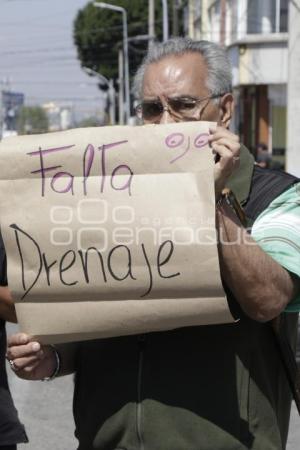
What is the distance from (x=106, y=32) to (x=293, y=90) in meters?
55.7

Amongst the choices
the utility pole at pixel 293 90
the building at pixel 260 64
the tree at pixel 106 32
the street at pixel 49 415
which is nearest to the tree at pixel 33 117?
the tree at pixel 106 32

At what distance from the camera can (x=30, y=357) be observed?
2049mm

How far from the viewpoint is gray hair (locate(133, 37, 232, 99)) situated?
2143 mm

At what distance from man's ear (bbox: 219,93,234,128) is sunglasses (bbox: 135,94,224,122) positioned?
3 centimetres

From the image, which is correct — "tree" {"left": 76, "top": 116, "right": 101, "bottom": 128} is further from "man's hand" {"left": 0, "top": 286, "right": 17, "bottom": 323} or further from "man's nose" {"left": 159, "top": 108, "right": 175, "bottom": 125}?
"man's hand" {"left": 0, "top": 286, "right": 17, "bottom": 323}

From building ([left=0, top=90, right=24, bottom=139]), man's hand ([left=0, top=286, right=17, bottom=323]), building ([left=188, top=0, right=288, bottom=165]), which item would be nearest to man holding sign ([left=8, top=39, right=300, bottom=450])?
man's hand ([left=0, top=286, right=17, bottom=323])

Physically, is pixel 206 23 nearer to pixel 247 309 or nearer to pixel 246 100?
pixel 246 100

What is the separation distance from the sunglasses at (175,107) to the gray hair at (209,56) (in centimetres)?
3

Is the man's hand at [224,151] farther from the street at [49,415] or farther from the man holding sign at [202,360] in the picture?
the street at [49,415]

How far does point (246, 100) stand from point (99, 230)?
29853 mm

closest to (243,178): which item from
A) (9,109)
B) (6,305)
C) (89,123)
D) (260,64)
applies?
(6,305)

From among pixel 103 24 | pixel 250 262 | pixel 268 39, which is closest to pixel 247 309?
pixel 250 262

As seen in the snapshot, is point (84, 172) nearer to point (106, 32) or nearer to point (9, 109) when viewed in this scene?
point (106, 32)

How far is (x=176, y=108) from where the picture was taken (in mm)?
2113
